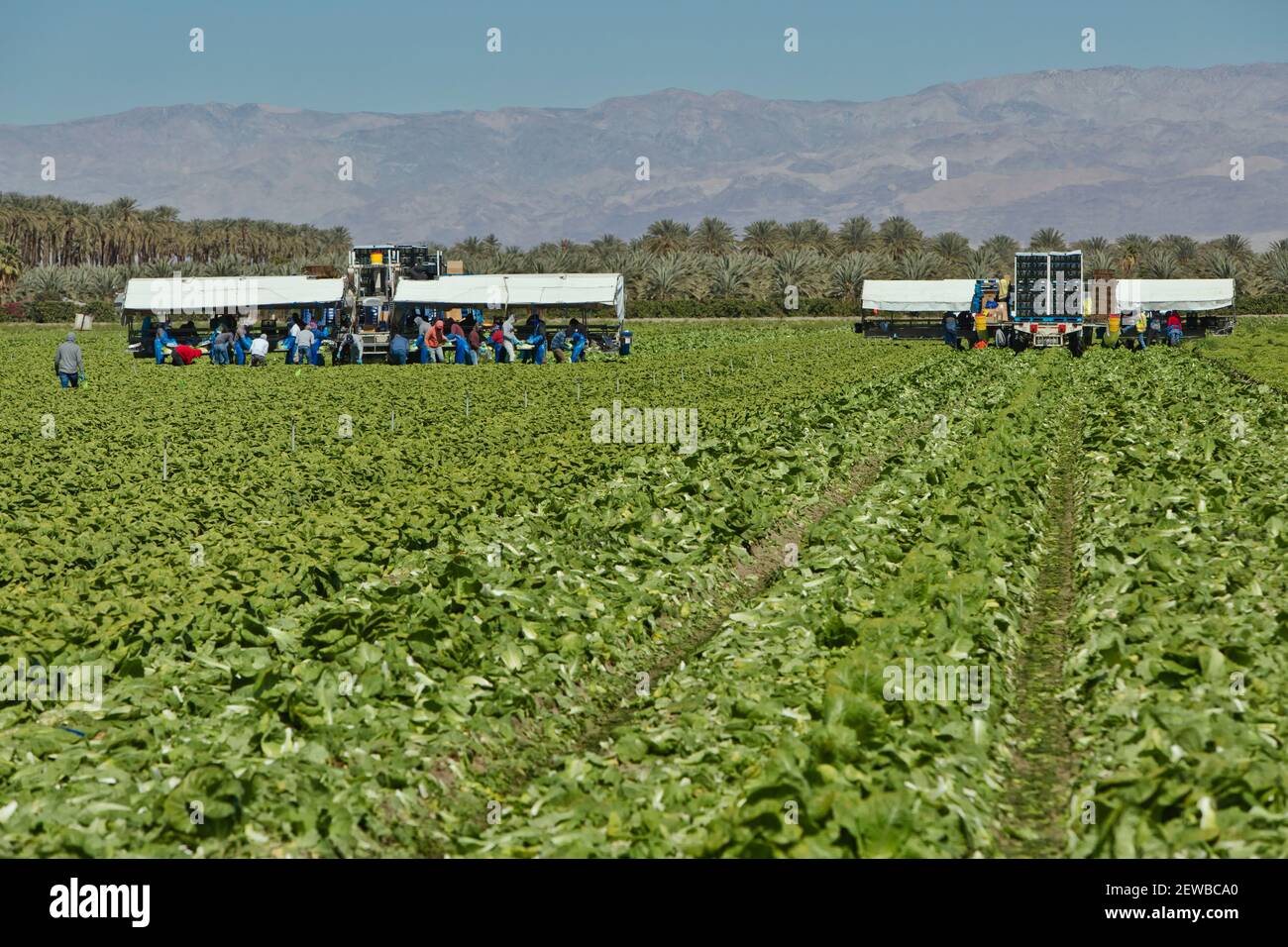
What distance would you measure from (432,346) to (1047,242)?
258ft

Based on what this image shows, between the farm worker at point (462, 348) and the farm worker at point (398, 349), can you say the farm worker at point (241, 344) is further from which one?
the farm worker at point (462, 348)

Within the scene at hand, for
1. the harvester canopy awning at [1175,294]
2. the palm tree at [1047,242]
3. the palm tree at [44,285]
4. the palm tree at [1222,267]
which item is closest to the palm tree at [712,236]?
the palm tree at [1047,242]

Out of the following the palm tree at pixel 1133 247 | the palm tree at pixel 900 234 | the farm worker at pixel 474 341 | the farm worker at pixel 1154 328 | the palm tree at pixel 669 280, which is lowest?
the farm worker at pixel 474 341

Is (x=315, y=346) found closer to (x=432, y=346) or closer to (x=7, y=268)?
(x=432, y=346)

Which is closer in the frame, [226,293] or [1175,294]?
[226,293]

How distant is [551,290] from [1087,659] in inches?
1506

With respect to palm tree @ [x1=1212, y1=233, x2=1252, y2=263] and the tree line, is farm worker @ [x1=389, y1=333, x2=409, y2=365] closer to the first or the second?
the tree line

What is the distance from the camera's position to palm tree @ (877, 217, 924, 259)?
116 metres

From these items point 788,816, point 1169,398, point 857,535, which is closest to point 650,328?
point 1169,398

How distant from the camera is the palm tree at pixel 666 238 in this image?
115 metres

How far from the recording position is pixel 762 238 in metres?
119

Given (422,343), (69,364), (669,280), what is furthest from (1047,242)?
(69,364)

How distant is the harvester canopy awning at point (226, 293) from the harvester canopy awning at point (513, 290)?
9.38 feet
